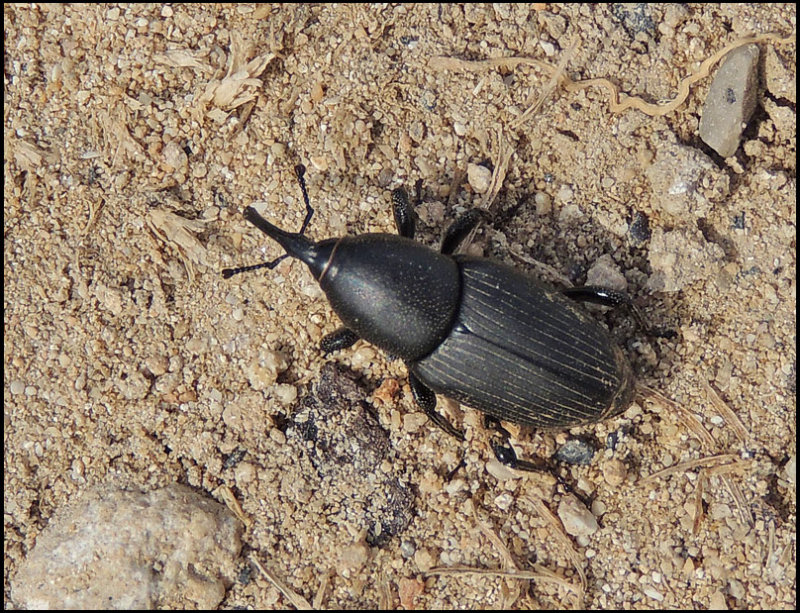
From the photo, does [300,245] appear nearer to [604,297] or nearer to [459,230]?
[459,230]

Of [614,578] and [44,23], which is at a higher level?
[44,23]

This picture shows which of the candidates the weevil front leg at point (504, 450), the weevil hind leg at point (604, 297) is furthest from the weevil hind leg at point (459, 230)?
the weevil front leg at point (504, 450)

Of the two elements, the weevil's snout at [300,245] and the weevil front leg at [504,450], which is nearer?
the weevil's snout at [300,245]

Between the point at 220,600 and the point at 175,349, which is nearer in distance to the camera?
the point at 220,600

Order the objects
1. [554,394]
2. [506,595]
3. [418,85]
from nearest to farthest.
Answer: [554,394] < [506,595] < [418,85]

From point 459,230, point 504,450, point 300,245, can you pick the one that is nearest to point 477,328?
point 459,230

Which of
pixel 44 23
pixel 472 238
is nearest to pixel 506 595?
pixel 472 238

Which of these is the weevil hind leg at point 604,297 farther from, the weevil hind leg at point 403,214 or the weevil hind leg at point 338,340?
the weevil hind leg at point 338,340

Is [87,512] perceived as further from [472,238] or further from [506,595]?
[472,238]
